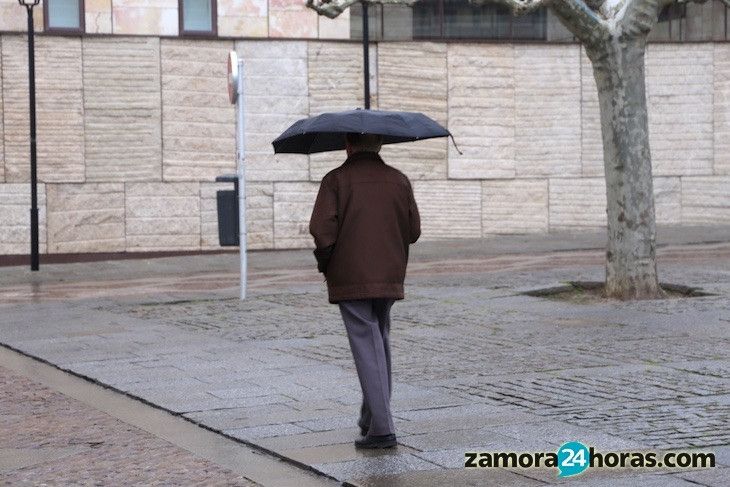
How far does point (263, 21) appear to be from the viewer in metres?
25.7

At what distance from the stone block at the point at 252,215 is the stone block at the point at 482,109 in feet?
10.8

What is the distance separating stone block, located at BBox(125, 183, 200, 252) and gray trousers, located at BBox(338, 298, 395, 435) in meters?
17.6

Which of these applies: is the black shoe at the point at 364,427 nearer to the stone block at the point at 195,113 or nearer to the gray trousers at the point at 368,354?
the gray trousers at the point at 368,354

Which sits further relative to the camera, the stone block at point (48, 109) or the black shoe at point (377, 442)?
the stone block at point (48, 109)

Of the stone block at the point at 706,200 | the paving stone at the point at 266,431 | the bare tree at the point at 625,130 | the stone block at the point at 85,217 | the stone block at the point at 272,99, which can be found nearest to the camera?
the paving stone at the point at 266,431

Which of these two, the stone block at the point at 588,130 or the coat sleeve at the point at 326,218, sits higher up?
the stone block at the point at 588,130

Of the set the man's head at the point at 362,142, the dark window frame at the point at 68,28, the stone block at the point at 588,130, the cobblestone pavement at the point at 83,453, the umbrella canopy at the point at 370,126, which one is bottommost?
the cobblestone pavement at the point at 83,453

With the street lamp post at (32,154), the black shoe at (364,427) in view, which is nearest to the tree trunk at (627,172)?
the black shoe at (364,427)

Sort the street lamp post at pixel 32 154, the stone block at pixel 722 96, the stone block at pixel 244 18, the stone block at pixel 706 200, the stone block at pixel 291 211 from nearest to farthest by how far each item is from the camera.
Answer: the street lamp post at pixel 32 154 < the stone block at pixel 244 18 < the stone block at pixel 291 211 < the stone block at pixel 706 200 < the stone block at pixel 722 96

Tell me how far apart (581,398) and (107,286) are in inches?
448

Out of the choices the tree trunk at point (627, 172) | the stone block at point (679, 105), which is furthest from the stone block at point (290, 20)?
the tree trunk at point (627, 172)

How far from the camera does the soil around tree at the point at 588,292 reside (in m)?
15.6

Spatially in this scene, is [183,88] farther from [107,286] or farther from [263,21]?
[107,286]

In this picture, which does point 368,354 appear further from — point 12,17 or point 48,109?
point 12,17
